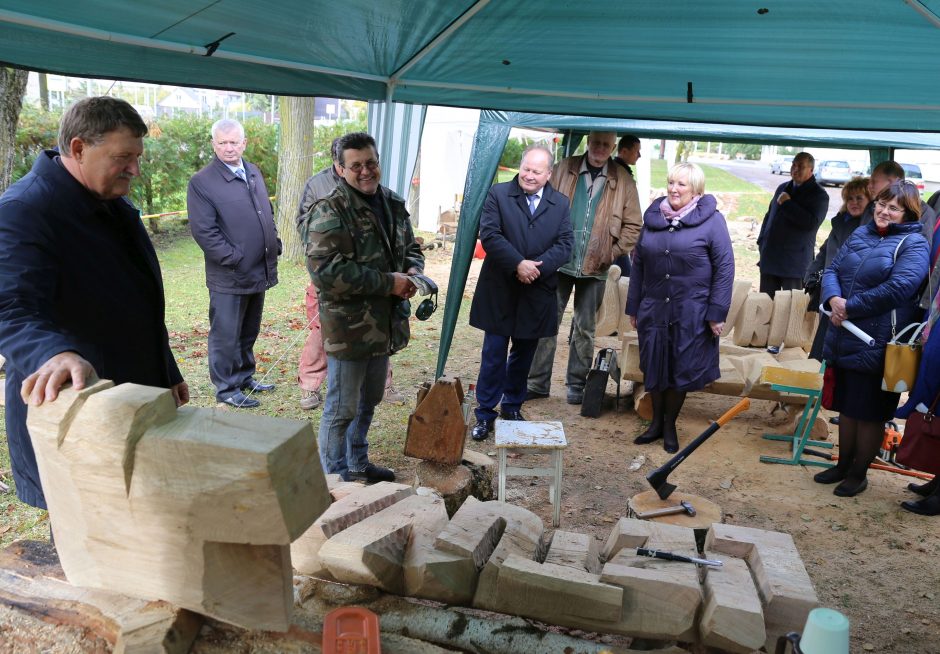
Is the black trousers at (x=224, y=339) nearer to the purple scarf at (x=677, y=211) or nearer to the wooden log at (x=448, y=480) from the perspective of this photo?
the wooden log at (x=448, y=480)

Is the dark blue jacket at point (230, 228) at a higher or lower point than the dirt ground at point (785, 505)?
higher

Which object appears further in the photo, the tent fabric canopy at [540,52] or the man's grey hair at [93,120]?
the tent fabric canopy at [540,52]

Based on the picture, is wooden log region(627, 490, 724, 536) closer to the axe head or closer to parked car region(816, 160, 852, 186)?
the axe head

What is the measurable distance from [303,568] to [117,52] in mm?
2292

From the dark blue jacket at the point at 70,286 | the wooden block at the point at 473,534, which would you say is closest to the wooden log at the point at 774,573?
the wooden block at the point at 473,534

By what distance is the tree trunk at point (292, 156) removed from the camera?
29.3 ft

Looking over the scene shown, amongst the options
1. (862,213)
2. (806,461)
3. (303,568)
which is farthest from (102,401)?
(862,213)

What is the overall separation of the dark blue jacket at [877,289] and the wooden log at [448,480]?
2.15 meters

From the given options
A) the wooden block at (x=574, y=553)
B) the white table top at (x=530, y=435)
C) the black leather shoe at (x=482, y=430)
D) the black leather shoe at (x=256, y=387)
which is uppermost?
the wooden block at (x=574, y=553)

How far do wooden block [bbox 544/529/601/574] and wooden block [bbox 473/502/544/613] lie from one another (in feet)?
0.17

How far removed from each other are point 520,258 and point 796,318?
2690 mm

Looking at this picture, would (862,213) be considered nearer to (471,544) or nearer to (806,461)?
(806,461)

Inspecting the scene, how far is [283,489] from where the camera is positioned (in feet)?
3.41

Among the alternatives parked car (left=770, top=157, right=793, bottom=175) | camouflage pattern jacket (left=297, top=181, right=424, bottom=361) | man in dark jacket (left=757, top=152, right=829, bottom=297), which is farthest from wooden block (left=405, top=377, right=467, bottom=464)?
parked car (left=770, top=157, right=793, bottom=175)
